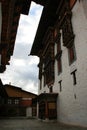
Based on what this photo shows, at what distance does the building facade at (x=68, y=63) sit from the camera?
14539 mm

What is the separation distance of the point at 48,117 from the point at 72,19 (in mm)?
11931

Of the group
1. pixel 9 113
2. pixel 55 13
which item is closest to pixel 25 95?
pixel 9 113

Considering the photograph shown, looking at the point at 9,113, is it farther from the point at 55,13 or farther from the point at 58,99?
the point at 55,13

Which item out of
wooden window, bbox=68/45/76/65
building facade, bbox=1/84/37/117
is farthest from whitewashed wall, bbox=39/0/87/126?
building facade, bbox=1/84/37/117

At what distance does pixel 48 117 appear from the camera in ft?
67.2

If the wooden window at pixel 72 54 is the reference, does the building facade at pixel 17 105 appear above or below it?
below

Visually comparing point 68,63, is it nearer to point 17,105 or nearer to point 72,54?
point 72,54

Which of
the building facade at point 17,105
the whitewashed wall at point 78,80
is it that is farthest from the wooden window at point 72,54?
the building facade at point 17,105

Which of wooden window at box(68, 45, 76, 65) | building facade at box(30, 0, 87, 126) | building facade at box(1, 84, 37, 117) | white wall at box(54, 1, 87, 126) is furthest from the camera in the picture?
building facade at box(1, 84, 37, 117)

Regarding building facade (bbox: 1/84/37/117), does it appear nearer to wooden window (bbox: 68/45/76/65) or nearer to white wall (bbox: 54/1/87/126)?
white wall (bbox: 54/1/87/126)

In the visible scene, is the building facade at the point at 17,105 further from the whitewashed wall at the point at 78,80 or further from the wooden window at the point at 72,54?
the wooden window at the point at 72,54

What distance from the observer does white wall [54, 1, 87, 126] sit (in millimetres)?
14102

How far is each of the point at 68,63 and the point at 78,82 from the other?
11.2 ft

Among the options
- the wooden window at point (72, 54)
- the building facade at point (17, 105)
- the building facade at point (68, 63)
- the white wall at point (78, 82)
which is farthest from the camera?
the building facade at point (17, 105)
